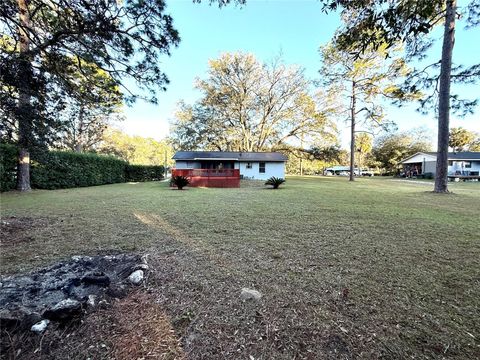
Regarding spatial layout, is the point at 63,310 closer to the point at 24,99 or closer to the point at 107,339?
the point at 107,339

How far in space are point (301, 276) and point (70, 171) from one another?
16934 millimetres

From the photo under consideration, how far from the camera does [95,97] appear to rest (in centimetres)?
494

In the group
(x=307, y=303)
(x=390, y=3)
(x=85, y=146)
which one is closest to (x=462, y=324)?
(x=307, y=303)

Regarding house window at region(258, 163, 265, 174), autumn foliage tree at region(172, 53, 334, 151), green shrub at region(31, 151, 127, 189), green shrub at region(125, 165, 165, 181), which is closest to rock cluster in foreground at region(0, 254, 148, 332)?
green shrub at region(31, 151, 127, 189)

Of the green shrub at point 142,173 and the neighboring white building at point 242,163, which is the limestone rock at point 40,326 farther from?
the green shrub at point 142,173

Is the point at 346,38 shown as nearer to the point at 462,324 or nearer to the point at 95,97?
the point at 462,324

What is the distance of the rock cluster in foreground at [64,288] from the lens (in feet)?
5.93

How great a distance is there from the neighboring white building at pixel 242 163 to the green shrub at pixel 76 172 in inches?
214

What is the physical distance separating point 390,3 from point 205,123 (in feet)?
83.4

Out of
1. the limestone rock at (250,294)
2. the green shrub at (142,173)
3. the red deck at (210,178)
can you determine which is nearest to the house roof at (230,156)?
the green shrub at (142,173)

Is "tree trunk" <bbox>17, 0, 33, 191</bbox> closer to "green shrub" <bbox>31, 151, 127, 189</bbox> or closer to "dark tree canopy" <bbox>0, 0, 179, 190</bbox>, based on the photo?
"dark tree canopy" <bbox>0, 0, 179, 190</bbox>

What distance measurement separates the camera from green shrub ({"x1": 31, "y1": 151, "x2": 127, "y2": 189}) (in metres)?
12.7

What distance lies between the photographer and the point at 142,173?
2448 cm

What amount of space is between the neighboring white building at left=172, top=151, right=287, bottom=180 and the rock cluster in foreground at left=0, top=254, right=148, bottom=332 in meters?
19.1
